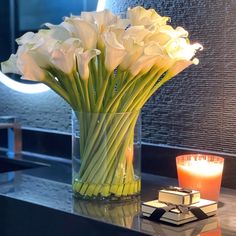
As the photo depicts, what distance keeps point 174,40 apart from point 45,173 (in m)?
0.45

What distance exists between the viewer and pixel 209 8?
3.46 feet

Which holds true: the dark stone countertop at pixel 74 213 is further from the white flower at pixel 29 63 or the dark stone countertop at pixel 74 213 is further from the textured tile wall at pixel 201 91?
the white flower at pixel 29 63

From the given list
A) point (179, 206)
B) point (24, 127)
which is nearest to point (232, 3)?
point (179, 206)

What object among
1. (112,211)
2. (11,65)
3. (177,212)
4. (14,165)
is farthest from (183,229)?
(14,165)

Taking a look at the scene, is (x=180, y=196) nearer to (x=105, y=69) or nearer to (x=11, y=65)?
(x=105, y=69)

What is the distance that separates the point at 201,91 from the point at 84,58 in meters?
0.31

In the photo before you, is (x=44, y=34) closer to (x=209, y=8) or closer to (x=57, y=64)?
(x=57, y=64)

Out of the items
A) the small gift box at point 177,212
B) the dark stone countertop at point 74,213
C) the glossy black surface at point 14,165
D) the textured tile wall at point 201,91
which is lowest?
the glossy black surface at point 14,165

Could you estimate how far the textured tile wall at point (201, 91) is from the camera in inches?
40.6

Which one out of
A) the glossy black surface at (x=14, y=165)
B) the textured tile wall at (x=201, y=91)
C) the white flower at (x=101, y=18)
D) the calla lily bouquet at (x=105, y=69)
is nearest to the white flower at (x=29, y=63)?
the calla lily bouquet at (x=105, y=69)

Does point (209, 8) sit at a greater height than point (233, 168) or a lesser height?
greater

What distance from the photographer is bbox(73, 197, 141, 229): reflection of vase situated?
82cm

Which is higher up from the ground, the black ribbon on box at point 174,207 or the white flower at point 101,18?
the white flower at point 101,18

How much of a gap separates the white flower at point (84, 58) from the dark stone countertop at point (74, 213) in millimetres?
223
